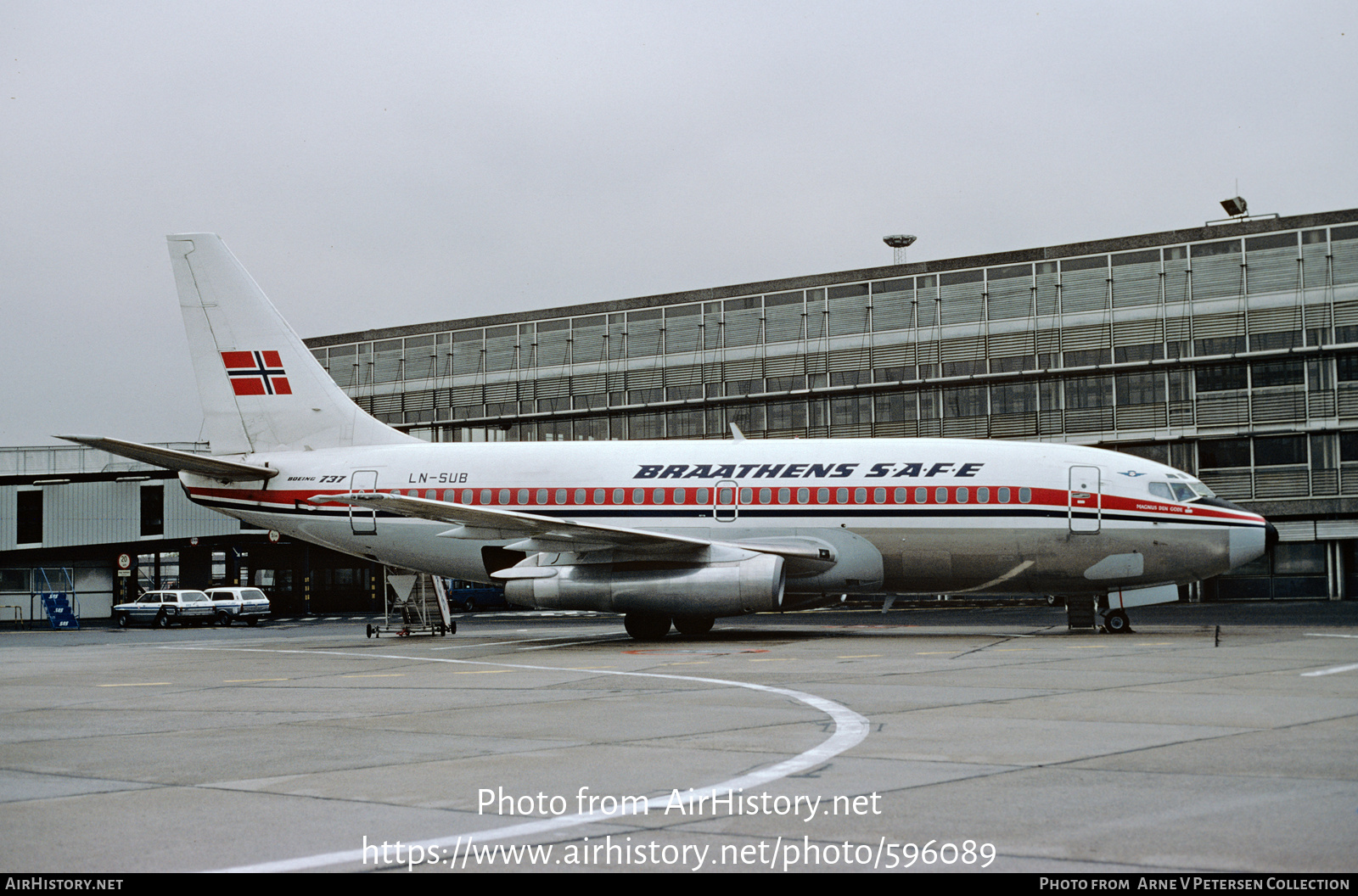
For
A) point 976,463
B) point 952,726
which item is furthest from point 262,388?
point 952,726

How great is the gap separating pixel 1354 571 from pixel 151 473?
45.0 metres

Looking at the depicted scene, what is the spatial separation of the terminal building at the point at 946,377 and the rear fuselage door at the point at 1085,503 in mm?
19596

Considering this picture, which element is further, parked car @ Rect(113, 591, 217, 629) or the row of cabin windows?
parked car @ Rect(113, 591, 217, 629)

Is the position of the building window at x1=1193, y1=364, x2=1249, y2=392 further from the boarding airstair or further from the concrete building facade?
the boarding airstair

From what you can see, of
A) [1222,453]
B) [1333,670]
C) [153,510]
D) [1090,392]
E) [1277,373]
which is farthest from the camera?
[153,510]

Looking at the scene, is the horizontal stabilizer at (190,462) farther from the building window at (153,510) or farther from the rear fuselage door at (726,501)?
the building window at (153,510)

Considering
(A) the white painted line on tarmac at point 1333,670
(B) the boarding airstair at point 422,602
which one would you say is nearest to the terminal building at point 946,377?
(B) the boarding airstair at point 422,602

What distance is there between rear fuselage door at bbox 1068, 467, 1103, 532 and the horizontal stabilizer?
16993 mm

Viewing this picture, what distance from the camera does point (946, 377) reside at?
145 ft

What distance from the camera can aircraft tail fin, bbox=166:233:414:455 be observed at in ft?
94.3

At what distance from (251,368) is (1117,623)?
19.6 metres

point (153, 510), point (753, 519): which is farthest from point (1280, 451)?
point (153, 510)

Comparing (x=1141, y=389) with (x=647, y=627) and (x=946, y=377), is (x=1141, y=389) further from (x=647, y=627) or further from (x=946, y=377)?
(x=647, y=627)

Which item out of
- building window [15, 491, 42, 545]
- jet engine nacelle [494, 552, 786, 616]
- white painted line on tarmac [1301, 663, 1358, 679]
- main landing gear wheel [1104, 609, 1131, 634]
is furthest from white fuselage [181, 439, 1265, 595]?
building window [15, 491, 42, 545]
